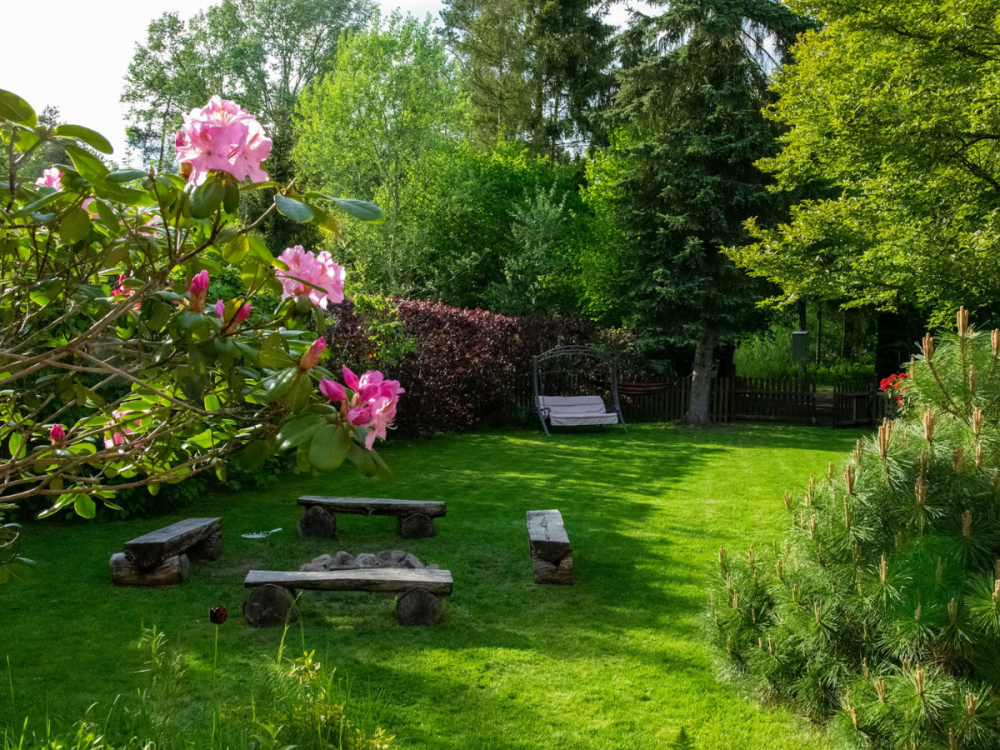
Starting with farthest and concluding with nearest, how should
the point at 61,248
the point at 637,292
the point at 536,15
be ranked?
1. the point at 536,15
2. the point at 637,292
3. the point at 61,248

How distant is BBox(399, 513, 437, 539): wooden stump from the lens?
254 inches

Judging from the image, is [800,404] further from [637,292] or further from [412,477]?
[412,477]

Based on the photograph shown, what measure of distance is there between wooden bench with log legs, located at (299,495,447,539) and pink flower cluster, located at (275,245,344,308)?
15.8 feet

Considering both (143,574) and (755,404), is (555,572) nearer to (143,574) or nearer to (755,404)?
(143,574)

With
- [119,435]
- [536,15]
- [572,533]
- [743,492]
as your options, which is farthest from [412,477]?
[536,15]

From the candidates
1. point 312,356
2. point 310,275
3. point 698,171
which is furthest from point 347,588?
point 698,171

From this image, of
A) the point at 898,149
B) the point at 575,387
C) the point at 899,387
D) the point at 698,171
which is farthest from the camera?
the point at 698,171

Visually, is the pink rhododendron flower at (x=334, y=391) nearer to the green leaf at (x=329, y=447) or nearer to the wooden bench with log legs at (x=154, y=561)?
the green leaf at (x=329, y=447)

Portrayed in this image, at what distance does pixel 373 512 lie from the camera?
21.2ft

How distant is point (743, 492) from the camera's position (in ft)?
28.7

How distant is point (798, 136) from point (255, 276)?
11683 mm

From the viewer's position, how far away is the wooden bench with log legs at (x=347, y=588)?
4.38 m

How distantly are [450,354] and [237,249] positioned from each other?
11.2 m

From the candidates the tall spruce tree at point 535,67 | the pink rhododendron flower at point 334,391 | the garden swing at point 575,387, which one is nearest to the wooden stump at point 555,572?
the pink rhododendron flower at point 334,391
